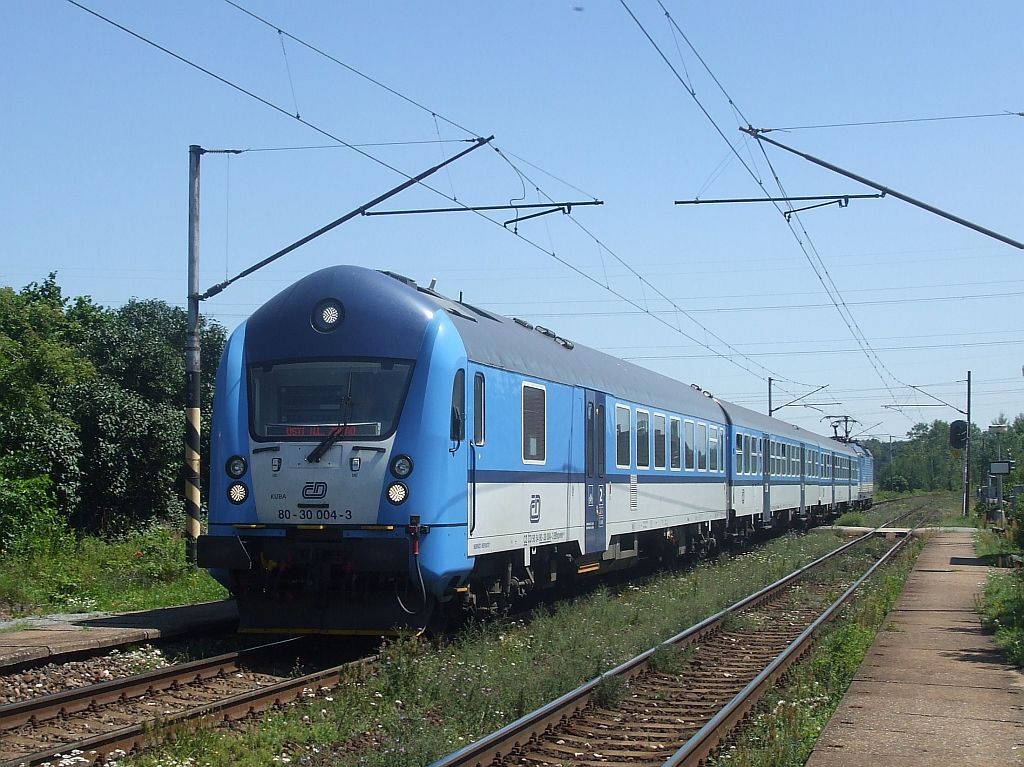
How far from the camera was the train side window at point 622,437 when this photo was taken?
1742cm

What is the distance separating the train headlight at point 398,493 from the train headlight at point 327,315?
5.71 feet

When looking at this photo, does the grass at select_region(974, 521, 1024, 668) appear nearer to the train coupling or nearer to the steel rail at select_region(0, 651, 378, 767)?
the train coupling

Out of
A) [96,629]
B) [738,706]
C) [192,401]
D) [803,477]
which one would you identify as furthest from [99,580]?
[803,477]

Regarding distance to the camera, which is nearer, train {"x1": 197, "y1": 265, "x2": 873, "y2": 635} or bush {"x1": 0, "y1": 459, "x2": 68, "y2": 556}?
train {"x1": 197, "y1": 265, "x2": 873, "y2": 635}

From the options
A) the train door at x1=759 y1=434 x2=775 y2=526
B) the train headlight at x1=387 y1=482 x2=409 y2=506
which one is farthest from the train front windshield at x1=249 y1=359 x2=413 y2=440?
the train door at x1=759 y1=434 x2=775 y2=526

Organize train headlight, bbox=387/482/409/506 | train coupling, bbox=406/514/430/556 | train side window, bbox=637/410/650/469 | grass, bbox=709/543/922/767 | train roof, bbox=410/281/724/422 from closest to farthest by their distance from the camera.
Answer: grass, bbox=709/543/922/767, train coupling, bbox=406/514/430/556, train headlight, bbox=387/482/409/506, train roof, bbox=410/281/724/422, train side window, bbox=637/410/650/469

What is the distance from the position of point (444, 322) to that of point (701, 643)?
188 inches

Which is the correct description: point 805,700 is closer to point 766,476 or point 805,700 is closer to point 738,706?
point 738,706

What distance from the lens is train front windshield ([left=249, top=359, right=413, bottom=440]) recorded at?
11.5m

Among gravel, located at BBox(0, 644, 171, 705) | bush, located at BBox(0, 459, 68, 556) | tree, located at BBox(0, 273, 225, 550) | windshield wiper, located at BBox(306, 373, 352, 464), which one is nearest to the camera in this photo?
gravel, located at BBox(0, 644, 171, 705)

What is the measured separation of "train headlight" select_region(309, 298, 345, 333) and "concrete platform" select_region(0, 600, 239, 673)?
11.2 feet

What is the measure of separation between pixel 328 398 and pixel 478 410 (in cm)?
158

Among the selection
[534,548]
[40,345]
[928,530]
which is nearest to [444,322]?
[534,548]

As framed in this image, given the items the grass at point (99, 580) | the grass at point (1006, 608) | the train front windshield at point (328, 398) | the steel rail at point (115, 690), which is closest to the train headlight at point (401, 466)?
the train front windshield at point (328, 398)
